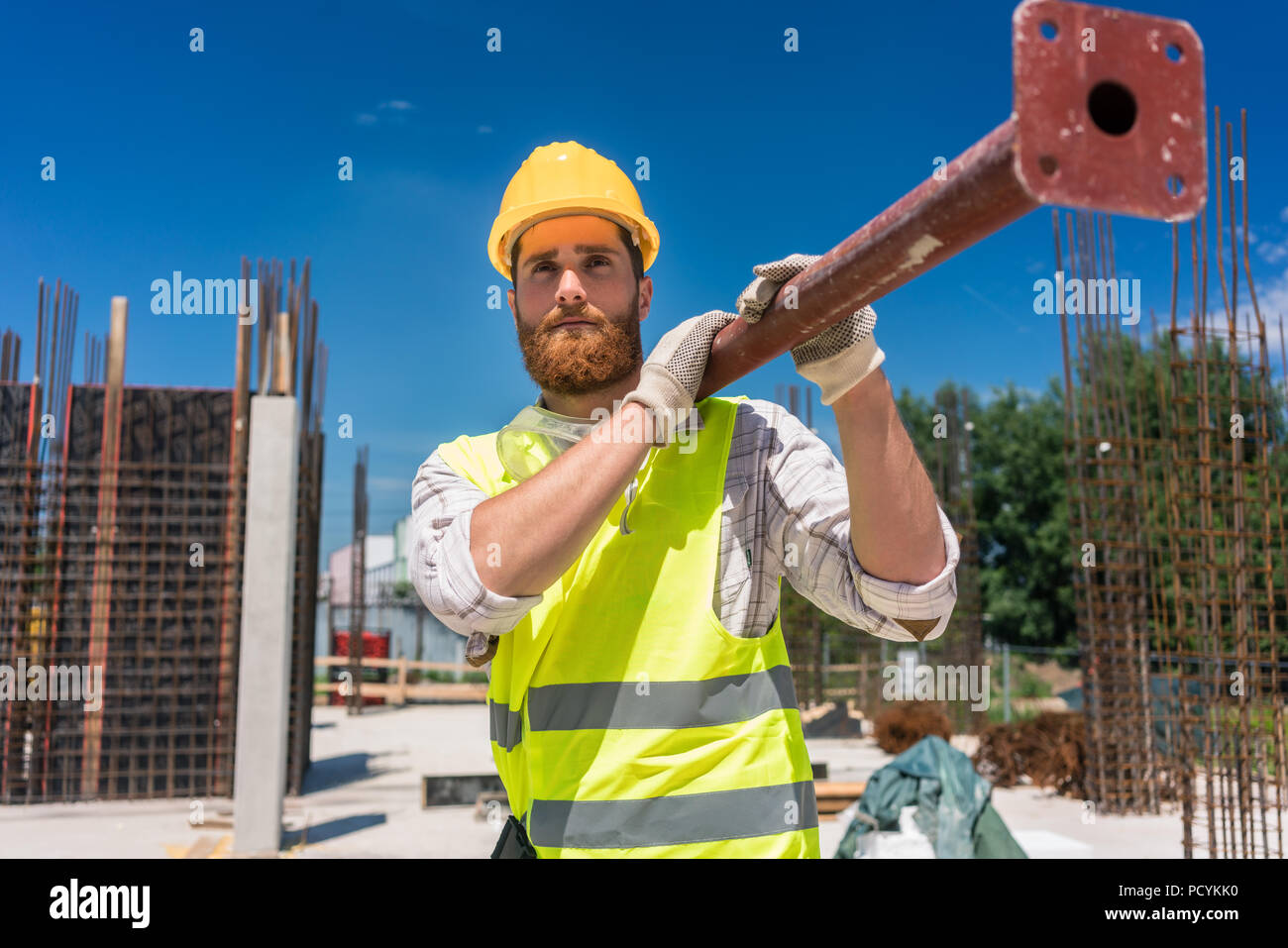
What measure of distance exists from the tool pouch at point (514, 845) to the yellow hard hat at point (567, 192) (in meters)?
1.28

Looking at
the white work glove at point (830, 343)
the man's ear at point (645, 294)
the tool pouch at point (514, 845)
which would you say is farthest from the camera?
the man's ear at point (645, 294)

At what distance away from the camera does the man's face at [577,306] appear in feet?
6.57

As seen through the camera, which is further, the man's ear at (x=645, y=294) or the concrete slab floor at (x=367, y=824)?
the concrete slab floor at (x=367, y=824)

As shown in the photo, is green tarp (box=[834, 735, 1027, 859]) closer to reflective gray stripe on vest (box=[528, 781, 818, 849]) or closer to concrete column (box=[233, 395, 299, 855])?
concrete column (box=[233, 395, 299, 855])

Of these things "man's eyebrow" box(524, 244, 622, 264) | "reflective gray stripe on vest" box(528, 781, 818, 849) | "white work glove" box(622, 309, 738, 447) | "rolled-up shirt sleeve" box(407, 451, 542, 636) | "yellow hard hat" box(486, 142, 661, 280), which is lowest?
"reflective gray stripe on vest" box(528, 781, 818, 849)

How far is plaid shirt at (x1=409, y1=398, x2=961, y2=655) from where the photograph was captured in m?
1.72

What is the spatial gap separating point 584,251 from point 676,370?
17.6 inches

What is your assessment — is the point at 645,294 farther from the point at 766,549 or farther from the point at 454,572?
the point at 454,572

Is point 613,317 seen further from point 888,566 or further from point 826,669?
point 826,669

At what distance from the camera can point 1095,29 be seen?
3.30 feet

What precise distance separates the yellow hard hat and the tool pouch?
128 centimetres

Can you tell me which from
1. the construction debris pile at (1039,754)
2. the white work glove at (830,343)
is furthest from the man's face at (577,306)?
the construction debris pile at (1039,754)

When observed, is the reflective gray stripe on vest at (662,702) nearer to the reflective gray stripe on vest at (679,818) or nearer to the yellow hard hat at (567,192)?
the reflective gray stripe on vest at (679,818)

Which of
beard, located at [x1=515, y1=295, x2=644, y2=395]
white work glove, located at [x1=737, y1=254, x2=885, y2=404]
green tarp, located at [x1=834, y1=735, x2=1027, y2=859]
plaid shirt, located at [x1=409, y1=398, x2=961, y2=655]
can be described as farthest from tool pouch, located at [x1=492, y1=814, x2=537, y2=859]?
green tarp, located at [x1=834, y1=735, x2=1027, y2=859]
